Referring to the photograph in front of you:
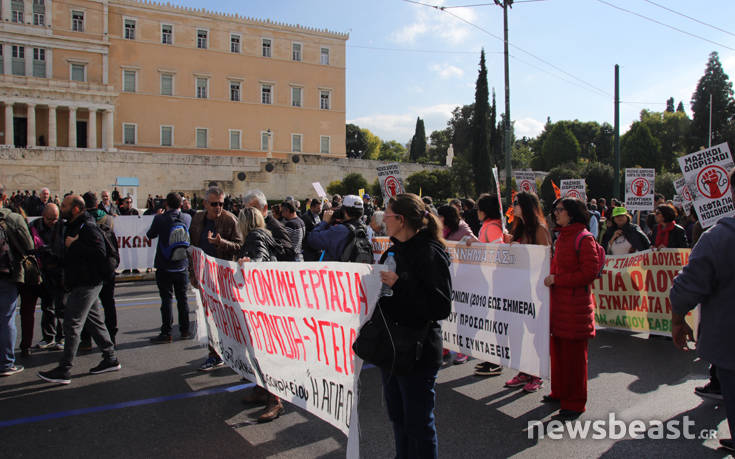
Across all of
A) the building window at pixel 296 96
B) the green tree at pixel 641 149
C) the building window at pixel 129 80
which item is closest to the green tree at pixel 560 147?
the green tree at pixel 641 149

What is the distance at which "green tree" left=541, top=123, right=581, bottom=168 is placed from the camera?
71.4 meters

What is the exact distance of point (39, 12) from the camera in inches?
1864

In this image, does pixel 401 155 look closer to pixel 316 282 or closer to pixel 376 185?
pixel 376 185

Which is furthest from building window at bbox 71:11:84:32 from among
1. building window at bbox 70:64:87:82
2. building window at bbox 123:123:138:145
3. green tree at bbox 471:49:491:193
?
green tree at bbox 471:49:491:193

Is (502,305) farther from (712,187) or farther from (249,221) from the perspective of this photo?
(712,187)

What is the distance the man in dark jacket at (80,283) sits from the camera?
18.2 feet

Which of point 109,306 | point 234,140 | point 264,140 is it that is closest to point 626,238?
point 109,306

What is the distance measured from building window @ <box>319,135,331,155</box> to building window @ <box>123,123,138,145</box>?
18.9 meters

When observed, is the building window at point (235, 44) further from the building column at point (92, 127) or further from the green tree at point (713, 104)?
the green tree at point (713, 104)

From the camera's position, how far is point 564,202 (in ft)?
15.8

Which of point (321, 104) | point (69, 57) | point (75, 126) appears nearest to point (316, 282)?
point (75, 126)

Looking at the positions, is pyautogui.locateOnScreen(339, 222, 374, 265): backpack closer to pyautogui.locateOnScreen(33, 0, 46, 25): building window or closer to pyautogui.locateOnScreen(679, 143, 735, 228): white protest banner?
pyautogui.locateOnScreen(679, 143, 735, 228): white protest banner

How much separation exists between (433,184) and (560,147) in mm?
41247

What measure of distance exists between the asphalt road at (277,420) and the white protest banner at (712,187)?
1.77 metres
